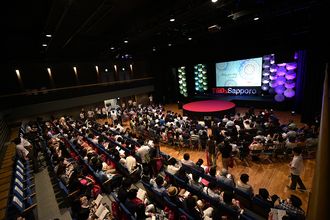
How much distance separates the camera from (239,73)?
1480 cm

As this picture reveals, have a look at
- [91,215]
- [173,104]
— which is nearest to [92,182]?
[91,215]

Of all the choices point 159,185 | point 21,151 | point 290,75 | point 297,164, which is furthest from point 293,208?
point 290,75

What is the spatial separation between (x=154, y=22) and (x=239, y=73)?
8.69m

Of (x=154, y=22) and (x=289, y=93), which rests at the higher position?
(x=154, y=22)

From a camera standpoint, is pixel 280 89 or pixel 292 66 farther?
pixel 280 89

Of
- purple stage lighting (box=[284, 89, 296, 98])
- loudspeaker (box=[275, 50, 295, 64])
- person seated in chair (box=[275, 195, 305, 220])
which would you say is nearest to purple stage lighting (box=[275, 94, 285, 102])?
purple stage lighting (box=[284, 89, 296, 98])

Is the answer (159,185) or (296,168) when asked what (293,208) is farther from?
(159,185)

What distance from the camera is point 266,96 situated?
537 inches

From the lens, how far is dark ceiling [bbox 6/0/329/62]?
7273 mm

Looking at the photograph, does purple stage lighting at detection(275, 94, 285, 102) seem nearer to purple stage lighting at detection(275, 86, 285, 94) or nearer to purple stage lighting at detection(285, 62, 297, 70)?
purple stage lighting at detection(275, 86, 285, 94)

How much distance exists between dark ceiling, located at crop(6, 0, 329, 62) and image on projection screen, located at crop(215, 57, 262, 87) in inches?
82.6

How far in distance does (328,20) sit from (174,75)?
1386 centimetres

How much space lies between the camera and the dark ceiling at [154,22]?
727 centimetres

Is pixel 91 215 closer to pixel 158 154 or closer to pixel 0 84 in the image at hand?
pixel 158 154
